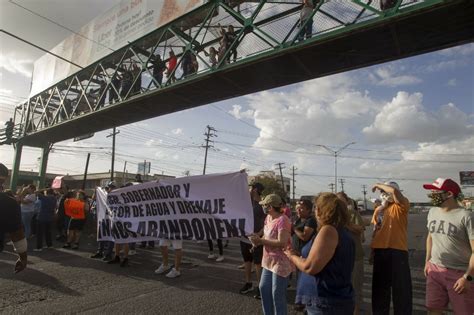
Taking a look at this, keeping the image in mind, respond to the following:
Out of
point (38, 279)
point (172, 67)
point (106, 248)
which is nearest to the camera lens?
point (38, 279)

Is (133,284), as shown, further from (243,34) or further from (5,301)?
(243,34)

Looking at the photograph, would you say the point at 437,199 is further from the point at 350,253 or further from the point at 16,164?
the point at 16,164

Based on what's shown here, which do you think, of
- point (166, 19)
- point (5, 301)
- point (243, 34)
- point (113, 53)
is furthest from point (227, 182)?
point (113, 53)

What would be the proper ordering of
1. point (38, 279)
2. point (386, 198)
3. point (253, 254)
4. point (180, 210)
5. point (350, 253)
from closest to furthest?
point (350, 253), point (386, 198), point (180, 210), point (253, 254), point (38, 279)

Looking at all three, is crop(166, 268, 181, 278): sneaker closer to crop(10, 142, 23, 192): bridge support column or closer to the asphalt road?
the asphalt road

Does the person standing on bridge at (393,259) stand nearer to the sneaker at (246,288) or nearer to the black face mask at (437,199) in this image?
the black face mask at (437,199)

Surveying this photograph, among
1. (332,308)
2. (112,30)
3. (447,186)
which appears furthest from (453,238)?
(112,30)

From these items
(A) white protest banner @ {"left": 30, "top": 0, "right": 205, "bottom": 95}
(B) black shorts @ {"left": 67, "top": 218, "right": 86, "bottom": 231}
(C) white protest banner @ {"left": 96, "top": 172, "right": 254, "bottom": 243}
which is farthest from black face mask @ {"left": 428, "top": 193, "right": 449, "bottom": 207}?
(A) white protest banner @ {"left": 30, "top": 0, "right": 205, "bottom": 95}

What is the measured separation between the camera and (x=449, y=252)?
4.09m

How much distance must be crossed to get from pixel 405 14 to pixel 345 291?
23.6 feet

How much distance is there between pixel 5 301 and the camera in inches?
227

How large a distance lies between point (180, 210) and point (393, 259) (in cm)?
346

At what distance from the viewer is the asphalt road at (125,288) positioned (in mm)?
5613

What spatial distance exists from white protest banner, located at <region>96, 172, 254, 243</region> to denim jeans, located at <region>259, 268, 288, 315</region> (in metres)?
0.90
